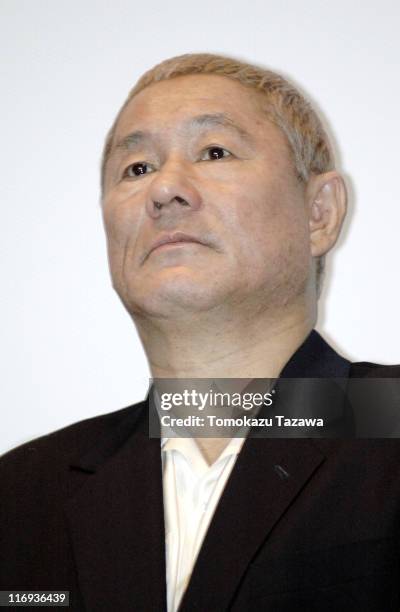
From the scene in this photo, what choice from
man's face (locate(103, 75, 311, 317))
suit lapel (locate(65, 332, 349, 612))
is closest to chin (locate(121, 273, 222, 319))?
man's face (locate(103, 75, 311, 317))

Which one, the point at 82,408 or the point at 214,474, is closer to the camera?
the point at 214,474

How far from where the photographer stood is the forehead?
132 centimetres

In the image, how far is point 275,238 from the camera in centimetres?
127

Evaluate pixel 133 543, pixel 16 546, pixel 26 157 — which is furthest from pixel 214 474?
pixel 26 157

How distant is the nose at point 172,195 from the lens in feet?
4.01

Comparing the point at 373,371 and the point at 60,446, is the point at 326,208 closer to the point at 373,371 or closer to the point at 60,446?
the point at 373,371

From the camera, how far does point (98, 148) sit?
1604 mm

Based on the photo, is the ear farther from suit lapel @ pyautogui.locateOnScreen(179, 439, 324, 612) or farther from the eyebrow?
suit lapel @ pyautogui.locateOnScreen(179, 439, 324, 612)

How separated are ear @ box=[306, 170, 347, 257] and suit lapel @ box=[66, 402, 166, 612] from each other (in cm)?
39

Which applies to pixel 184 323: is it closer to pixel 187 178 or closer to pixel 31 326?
pixel 187 178

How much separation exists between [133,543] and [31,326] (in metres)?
0.51

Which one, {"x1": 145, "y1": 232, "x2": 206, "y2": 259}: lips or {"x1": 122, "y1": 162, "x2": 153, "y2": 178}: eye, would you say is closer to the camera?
{"x1": 145, "y1": 232, "x2": 206, "y2": 259}: lips

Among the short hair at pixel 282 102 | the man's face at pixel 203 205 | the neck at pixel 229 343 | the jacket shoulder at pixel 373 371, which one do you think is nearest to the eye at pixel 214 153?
the man's face at pixel 203 205

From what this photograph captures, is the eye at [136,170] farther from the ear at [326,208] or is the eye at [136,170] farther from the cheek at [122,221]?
the ear at [326,208]
